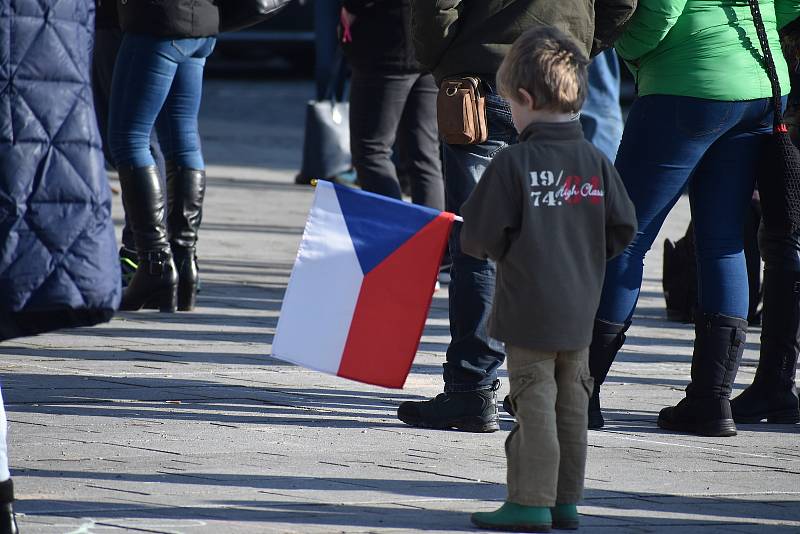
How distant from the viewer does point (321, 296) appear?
4406mm

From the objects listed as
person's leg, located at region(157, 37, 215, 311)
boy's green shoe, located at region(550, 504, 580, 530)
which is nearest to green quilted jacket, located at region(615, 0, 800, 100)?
boy's green shoe, located at region(550, 504, 580, 530)

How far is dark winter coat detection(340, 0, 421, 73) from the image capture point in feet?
23.3

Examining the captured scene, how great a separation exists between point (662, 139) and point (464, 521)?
1.63 meters

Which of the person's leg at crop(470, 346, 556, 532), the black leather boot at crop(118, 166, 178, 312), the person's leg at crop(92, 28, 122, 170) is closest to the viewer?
the person's leg at crop(470, 346, 556, 532)

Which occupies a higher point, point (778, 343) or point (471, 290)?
point (471, 290)

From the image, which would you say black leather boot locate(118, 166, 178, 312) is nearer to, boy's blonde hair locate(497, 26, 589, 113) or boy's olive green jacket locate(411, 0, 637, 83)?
boy's olive green jacket locate(411, 0, 637, 83)

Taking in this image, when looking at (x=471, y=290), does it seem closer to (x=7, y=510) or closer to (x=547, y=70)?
(x=547, y=70)

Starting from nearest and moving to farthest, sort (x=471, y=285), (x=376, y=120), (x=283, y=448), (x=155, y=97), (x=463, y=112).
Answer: (x=283, y=448), (x=463, y=112), (x=471, y=285), (x=155, y=97), (x=376, y=120)

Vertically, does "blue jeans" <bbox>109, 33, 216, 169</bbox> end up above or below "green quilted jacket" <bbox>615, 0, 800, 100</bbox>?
below

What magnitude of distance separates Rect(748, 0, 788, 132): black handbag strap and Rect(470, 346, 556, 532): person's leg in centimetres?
161

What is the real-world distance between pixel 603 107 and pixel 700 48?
10.8ft

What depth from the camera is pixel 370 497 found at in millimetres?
3906

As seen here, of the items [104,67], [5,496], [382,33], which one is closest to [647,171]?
[5,496]

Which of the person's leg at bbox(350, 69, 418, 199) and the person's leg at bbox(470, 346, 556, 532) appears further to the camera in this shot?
the person's leg at bbox(350, 69, 418, 199)
